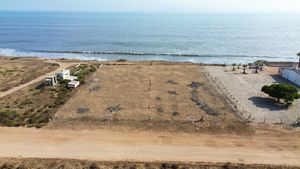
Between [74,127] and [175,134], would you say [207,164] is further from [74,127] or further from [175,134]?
[74,127]

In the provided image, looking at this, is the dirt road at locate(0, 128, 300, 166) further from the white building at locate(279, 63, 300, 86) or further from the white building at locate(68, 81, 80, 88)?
the white building at locate(279, 63, 300, 86)

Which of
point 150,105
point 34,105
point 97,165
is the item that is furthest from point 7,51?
point 97,165

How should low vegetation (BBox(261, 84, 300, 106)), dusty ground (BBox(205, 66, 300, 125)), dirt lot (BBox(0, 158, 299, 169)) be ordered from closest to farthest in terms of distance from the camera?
dirt lot (BBox(0, 158, 299, 169)), dusty ground (BBox(205, 66, 300, 125)), low vegetation (BBox(261, 84, 300, 106))

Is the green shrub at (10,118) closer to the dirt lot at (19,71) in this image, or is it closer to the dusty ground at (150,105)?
the dusty ground at (150,105)

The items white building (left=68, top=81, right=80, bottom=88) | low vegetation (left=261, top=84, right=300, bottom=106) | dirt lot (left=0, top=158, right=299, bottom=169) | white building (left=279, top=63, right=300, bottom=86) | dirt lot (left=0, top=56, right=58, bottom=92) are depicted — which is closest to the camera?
dirt lot (left=0, top=158, right=299, bottom=169)

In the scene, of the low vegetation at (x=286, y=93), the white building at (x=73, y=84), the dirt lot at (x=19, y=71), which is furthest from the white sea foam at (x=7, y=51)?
the low vegetation at (x=286, y=93)

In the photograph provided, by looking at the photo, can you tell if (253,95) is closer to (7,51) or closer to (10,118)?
(10,118)

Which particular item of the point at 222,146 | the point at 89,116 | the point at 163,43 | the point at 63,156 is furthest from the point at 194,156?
the point at 163,43

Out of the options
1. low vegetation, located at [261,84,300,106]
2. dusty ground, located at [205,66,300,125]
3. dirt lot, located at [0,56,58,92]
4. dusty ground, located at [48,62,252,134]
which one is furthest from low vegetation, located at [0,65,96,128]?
low vegetation, located at [261,84,300,106]

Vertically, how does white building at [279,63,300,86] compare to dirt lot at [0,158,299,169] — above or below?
above
